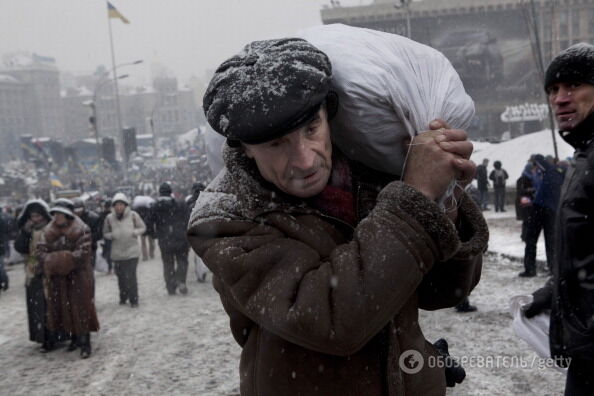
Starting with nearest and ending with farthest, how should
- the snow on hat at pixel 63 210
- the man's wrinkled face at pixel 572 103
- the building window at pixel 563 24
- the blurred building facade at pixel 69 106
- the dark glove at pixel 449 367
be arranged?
the dark glove at pixel 449 367, the man's wrinkled face at pixel 572 103, the snow on hat at pixel 63 210, the building window at pixel 563 24, the blurred building facade at pixel 69 106

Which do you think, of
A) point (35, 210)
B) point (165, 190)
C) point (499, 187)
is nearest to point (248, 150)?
point (35, 210)

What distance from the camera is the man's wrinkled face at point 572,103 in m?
2.16

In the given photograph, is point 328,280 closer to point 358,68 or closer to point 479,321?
point 358,68

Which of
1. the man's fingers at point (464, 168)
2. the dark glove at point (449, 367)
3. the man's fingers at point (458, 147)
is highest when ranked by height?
the man's fingers at point (458, 147)

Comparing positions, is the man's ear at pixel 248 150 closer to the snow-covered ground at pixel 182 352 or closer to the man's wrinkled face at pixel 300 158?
the man's wrinkled face at pixel 300 158

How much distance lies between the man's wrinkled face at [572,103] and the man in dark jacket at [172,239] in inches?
301

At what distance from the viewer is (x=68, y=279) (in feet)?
20.9

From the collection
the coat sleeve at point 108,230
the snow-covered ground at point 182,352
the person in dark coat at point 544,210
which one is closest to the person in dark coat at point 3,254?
the snow-covered ground at point 182,352

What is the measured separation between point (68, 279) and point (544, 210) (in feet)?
20.5

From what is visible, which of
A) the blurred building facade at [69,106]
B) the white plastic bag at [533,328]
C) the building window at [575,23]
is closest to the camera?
the white plastic bag at [533,328]

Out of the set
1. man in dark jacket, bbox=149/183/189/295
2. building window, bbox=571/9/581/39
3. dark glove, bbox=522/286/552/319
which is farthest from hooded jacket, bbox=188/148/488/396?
building window, bbox=571/9/581/39

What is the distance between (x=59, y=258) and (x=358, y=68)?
5.84 meters

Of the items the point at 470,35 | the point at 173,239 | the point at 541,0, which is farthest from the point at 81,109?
the point at 173,239

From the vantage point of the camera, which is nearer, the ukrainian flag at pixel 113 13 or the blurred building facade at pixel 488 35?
the ukrainian flag at pixel 113 13
